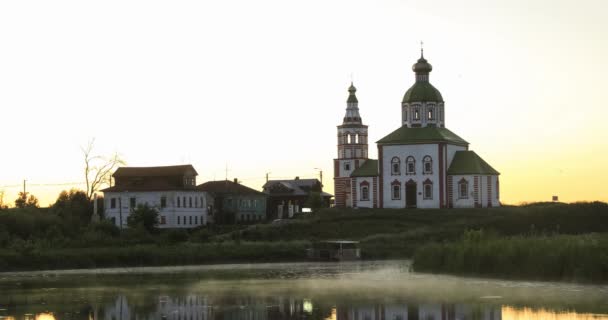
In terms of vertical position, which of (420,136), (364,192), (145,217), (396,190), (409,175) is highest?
(420,136)

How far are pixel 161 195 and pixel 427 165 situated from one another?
2653 centimetres

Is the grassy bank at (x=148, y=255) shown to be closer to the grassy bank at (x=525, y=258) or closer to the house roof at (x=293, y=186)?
the grassy bank at (x=525, y=258)

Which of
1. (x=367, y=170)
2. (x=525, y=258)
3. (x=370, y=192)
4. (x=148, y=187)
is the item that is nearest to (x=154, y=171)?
(x=148, y=187)

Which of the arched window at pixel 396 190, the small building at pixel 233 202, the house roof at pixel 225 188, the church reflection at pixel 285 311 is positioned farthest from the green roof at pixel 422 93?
the church reflection at pixel 285 311

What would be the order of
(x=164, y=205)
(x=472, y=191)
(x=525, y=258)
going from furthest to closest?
(x=164, y=205), (x=472, y=191), (x=525, y=258)

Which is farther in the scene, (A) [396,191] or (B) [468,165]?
(A) [396,191]

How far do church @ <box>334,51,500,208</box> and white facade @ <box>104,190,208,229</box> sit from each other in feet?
54.1

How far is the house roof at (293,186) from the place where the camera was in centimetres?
13400

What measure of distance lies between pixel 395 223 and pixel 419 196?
13178 mm

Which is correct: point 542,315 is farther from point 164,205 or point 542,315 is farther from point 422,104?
point 164,205

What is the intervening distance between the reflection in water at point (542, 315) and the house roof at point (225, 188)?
88263 mm

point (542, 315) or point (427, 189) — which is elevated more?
point (427, 189)

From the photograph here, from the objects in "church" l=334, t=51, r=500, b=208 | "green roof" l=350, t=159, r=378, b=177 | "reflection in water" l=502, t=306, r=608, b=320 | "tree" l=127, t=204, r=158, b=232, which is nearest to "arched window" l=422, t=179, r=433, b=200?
"church" l=334, t=51, r=500, b=208

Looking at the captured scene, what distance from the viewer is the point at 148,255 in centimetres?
6012
